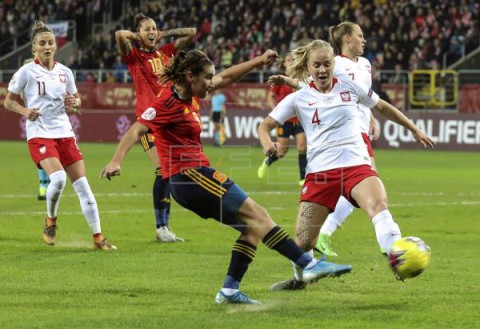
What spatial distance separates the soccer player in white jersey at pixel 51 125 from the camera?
37.0ft

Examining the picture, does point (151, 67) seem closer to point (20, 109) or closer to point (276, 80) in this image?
point (20, 109)

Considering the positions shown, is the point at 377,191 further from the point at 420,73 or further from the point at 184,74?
the point at 420,73

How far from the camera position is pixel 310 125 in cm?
862

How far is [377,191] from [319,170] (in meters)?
0.60

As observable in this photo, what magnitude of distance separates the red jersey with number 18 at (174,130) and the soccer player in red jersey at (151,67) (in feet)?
13.0

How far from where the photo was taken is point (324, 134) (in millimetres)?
8547

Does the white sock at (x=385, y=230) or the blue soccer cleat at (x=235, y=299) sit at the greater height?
the white sock at (x=385, y=230)

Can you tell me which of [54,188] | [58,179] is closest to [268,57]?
[58,179]

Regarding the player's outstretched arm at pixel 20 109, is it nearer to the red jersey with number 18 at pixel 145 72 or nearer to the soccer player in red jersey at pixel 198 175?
the red jersey with number 18 at pixel 145 72

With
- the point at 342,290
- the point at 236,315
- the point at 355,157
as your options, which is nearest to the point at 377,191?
the point at 355,157

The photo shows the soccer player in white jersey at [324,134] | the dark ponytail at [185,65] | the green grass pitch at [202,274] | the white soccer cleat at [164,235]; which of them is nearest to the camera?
the green grass pitch at [202,274]

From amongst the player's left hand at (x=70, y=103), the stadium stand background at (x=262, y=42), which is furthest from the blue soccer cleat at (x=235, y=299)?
the stadium stand background at (x=262, y=42)

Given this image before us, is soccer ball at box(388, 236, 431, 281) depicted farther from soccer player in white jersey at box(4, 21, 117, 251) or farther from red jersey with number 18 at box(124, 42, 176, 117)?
red jersey with number 18 at box(124, 42, 176, 117)

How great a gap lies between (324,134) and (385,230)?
3.57ft
